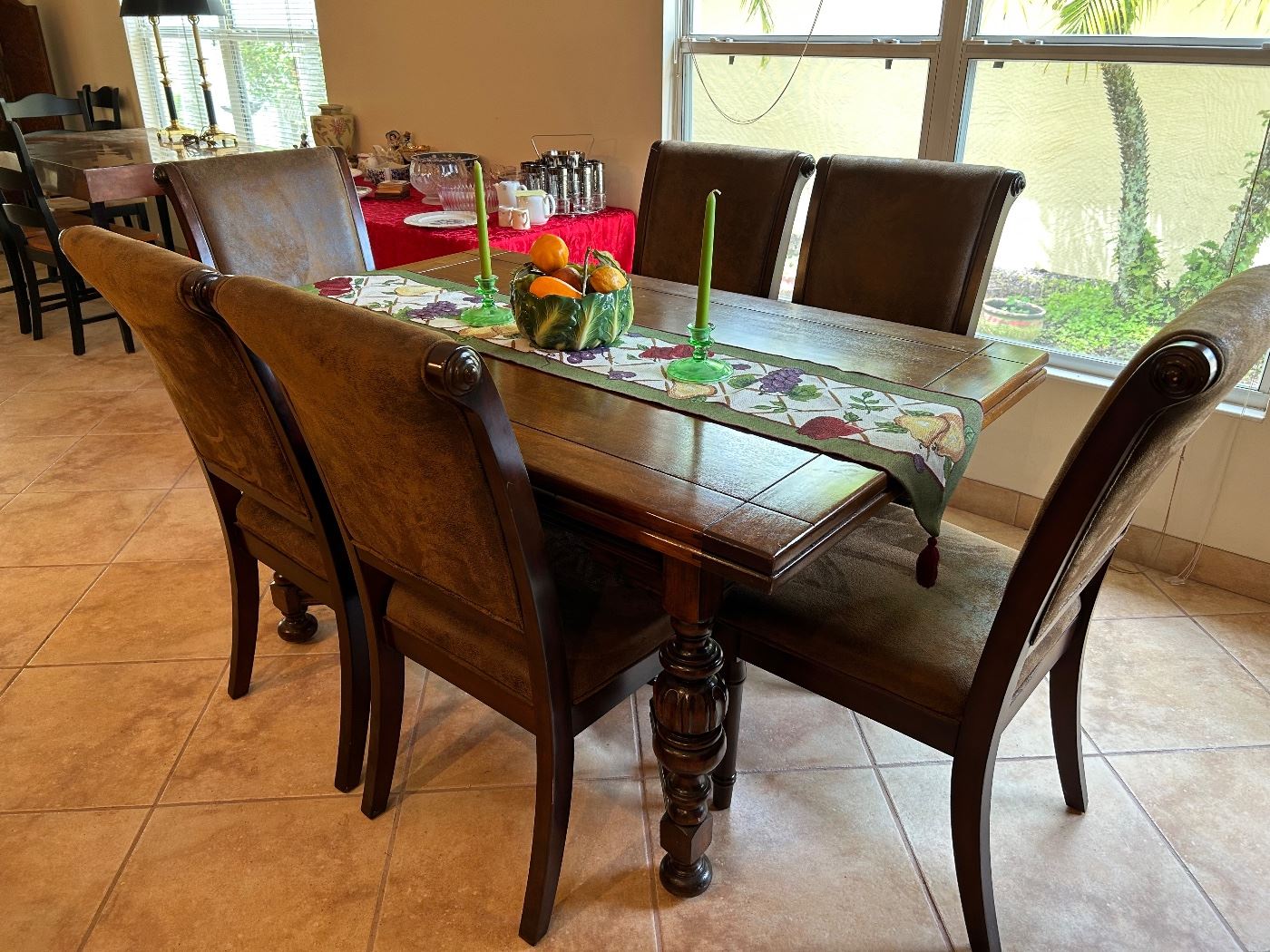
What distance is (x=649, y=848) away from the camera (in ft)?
5.05

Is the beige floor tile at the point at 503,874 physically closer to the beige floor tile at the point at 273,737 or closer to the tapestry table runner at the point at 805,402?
the beige floor tile at the point at 273,737

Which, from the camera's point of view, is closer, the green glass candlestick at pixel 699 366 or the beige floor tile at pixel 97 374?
the green glass candlestick at pixel 699 366

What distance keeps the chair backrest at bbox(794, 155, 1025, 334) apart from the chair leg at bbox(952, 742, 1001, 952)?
3.15 feet

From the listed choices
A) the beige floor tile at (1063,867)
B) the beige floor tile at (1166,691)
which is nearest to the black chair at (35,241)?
the beige floor tile at (1063,867)

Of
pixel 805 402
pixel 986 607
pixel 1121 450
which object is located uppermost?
pixel 1121 450

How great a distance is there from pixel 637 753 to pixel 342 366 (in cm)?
104

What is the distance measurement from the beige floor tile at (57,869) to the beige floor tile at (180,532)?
868 millimetres

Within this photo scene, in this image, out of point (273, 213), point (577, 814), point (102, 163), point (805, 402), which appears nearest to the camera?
point (805, 402)

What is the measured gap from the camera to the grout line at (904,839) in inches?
55.5

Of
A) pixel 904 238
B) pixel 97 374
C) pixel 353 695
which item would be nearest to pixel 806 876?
pixel 353 695

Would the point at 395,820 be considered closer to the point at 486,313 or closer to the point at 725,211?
the point at 486,313

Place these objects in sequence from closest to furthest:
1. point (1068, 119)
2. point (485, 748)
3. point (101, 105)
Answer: point (485, 748)
point (1068, 119)
point (101, 105)

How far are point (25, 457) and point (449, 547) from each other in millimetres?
2499

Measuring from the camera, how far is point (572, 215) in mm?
2979
